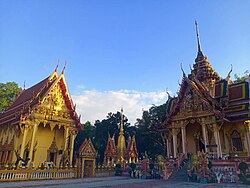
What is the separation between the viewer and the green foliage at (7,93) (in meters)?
28.1

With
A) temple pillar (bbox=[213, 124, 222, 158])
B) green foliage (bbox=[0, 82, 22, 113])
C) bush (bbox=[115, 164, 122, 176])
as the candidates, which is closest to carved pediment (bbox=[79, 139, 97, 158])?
bush (bbox=[115, 164, 122, 176])

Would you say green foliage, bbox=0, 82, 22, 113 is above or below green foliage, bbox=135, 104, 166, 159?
above

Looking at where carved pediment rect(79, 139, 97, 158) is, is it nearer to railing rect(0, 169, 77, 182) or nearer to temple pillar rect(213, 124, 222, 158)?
railing rect(0, 169, 77, 182)

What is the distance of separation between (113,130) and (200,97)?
832 inches

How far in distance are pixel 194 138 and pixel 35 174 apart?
14.9 m

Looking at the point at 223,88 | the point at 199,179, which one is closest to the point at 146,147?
the point at 223,88

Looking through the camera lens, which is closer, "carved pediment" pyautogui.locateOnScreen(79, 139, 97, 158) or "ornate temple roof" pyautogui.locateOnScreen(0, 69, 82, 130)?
"carved pediment" pyautogui.locateOnScreen(79, 139, 97, 158)

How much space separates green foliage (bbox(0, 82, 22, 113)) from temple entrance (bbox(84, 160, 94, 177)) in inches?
686

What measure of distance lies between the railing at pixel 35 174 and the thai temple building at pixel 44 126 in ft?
3.66

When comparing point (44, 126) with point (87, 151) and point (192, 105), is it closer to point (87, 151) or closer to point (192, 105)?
point (87, 151)

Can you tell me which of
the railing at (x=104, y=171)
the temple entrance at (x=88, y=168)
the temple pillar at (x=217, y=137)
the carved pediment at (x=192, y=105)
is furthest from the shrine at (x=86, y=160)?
the temple pillar at (x=217, y=137)

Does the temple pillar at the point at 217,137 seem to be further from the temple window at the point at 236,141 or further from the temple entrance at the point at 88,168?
the temple entrance at the point at 88,168

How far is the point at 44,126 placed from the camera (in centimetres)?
1964

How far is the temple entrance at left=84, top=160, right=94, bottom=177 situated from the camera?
17.2 m
